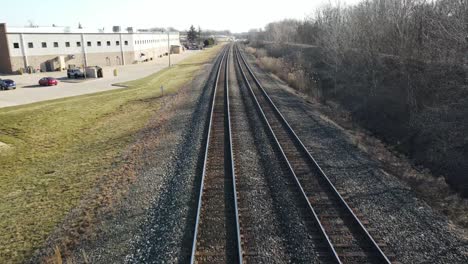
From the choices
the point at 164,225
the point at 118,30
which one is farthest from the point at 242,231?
the point at 118,30

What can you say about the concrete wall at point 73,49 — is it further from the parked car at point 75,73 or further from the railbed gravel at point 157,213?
the railbed gravel at point 157,213

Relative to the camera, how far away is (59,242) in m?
9.51

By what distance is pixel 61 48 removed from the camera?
5338 cm

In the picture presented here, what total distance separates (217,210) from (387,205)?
5140 mm

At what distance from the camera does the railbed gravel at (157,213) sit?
8.59m

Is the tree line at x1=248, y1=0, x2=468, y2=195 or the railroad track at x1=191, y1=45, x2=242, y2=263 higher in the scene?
the tree line at x1=248, y1=0, x2=468, y2=195

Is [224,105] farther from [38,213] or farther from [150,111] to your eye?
[38,213]

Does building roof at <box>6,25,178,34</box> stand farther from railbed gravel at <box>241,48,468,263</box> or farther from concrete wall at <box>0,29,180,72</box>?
railbed gravel at <box>241,48,468,263</box>

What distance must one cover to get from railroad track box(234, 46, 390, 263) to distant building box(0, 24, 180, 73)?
1792 inches

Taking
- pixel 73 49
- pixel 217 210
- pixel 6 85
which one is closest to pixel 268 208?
pixel 217 210

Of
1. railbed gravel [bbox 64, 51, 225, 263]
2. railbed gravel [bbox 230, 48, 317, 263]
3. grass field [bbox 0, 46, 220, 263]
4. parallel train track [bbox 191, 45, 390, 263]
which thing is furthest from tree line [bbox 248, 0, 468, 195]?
grass field [bbox 0, 46, 220, 263]

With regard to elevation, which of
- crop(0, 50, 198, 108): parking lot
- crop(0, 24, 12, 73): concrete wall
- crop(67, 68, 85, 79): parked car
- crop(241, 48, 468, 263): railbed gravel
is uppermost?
crop(0, 24, 12, 73): concrete wall

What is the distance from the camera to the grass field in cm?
1093

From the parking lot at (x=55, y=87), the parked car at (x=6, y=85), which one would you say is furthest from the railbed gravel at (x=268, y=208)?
the parked car at (x=6, y=85)
